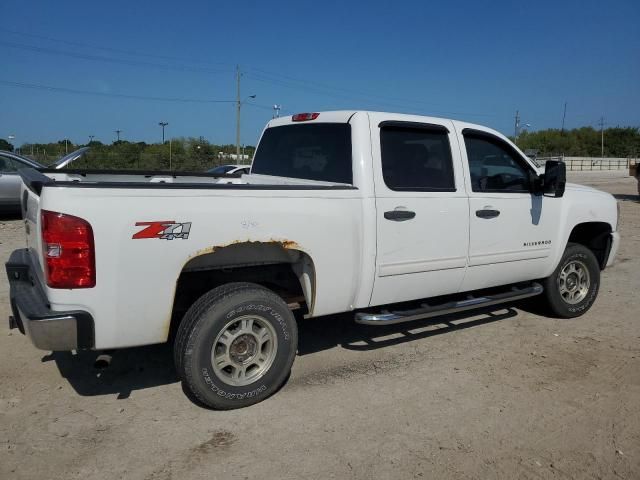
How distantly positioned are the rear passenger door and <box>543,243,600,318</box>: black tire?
149 centimetres

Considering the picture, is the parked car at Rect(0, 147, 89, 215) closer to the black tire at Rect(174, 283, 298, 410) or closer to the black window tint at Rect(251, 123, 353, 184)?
the black window tint at Rect(251, 123, 353, 184)

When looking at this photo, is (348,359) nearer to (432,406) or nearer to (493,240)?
(432,406)

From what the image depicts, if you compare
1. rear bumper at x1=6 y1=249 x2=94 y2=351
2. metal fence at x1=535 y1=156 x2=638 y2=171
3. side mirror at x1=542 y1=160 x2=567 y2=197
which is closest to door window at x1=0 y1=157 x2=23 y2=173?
rear bumper at x1=6 y1=249 x2=94 y2=351

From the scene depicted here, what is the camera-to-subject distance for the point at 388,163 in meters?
4.21

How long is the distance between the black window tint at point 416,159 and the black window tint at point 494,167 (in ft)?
0.89

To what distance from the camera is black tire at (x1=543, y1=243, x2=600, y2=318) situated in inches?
219

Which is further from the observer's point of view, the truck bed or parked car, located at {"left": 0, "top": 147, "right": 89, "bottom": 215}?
parked car, located at {"left": 0, "top": 147, "right": 89, "bottom": 215}

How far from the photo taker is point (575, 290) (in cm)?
582

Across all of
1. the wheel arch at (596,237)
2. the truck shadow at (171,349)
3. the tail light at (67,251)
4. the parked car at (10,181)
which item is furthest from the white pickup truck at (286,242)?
the parked car at (10,181)

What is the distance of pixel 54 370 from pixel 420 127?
11.4 ft

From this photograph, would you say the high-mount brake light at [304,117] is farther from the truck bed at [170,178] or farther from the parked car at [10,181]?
the parked car at [10,181]

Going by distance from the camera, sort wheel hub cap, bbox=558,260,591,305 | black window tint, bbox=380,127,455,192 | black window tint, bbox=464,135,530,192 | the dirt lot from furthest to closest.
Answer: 1. wheel hub cap, bbox=558,260,591,305
2. black window tint, bbox=464,135,530,192
3. black window tint, bbox=380,127,455,192
4. the dirt lot

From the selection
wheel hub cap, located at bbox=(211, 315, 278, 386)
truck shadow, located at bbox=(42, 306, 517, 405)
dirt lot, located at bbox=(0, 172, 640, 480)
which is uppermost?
wheel hub cap, located at bbox=(211, 315, 278, 386)

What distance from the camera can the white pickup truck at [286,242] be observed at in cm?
304
